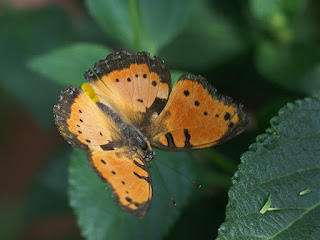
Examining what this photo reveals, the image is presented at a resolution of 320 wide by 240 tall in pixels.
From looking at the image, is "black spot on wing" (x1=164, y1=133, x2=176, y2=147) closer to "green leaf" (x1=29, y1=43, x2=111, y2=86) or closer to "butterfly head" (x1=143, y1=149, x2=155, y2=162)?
"butterfly head" (x1=143, y1=149, x2=155, y2=162)

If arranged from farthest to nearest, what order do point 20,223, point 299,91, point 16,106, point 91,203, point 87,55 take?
1. point 16,106
2. point 20,223
3. point 299,91
4. point 87,55
5. point 91,203

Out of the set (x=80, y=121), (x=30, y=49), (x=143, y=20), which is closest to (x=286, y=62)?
(x=143, y=20)

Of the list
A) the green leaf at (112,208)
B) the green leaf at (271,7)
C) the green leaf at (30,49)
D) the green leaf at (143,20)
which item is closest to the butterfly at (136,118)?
the green leaf at (112,208)

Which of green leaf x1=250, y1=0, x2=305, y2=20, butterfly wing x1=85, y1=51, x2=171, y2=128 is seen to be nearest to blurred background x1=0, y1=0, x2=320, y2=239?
green leaf x1=250, y1=0, x2=305, y2=20

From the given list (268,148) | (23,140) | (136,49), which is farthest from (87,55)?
(23,140)

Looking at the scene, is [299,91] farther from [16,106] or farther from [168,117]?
[16,106]

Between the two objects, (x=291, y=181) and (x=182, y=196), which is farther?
(x=182, y=196)

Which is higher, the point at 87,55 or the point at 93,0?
the point at 93,0

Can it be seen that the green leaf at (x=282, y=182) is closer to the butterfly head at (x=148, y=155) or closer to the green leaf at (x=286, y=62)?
the butterfly head at (x=148, y=155)

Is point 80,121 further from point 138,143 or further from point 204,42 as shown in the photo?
point 204,42
